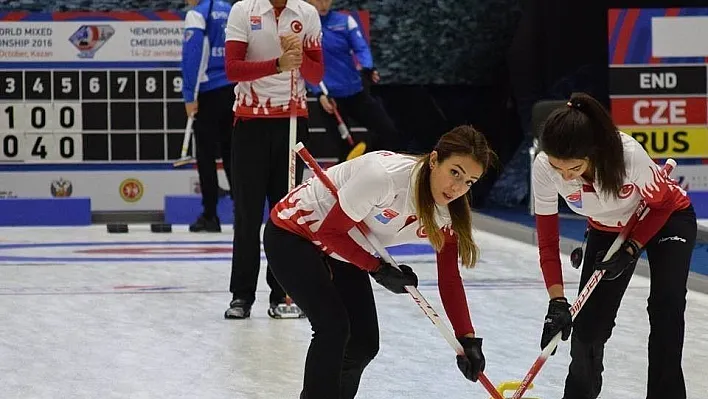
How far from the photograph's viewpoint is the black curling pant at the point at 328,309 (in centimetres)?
339

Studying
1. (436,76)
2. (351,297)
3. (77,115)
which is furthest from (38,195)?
(351,297)

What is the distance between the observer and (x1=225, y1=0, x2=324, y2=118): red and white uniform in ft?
17.5

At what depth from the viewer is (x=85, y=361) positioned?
4.57 metres

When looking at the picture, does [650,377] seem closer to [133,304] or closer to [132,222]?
[133,304]

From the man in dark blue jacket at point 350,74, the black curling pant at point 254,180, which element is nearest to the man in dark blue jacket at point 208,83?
the man in dark blue jacket at point 350,74

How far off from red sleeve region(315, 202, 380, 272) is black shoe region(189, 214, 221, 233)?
223 inches

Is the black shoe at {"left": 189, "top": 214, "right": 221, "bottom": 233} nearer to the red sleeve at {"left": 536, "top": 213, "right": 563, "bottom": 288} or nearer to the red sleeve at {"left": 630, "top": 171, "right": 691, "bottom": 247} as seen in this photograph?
the red sleeve at {"left": 536, "top": 213, "right": 563, "bottom": 288}

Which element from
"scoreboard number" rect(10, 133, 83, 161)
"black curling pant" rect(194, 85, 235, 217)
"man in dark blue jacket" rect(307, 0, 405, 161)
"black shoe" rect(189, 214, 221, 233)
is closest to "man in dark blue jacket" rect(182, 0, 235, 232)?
"black curling pant" rect(194, 85, 235, 217)

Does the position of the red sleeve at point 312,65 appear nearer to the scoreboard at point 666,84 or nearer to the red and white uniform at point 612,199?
the red and white uniform at point 612,199

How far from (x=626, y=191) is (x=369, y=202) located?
694 millimetres

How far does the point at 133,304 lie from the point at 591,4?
626 cm

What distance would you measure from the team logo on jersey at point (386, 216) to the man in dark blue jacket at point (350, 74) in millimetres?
Result: 5313

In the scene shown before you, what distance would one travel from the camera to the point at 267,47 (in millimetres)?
5363

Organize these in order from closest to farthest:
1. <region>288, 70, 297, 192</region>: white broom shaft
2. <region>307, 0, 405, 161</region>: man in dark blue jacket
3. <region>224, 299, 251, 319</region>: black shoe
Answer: <region>288, 70, 297, 192</region>: white broom shaft, <region>224, 299, 251, 319</region>: black shoe, <region>307, 0, 405, 161</region>: man in dark blue jacket
